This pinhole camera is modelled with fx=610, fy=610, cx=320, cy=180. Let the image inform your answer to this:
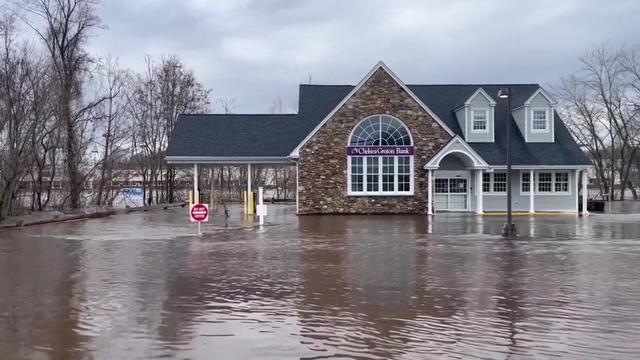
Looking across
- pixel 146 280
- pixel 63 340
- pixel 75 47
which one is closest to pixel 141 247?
pixel 146 280

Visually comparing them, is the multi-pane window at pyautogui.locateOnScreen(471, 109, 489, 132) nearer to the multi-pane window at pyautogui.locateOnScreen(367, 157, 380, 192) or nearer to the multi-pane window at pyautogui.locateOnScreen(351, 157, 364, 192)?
the multi-pane window at pyautogui.locateOnScreen(367, 157, 380, 192)

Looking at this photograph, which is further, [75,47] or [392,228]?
[75,47]

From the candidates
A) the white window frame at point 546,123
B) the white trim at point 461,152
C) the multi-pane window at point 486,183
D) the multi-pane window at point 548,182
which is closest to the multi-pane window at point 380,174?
the white trim at point 461,152

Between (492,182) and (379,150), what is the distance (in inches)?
260

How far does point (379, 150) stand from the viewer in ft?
104

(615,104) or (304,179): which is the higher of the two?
(615,104)

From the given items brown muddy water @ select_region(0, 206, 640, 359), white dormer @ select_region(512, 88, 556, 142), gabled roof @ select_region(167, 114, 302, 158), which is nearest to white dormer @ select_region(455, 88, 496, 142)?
white dormer @ select_region(512, 88, 556, 142)

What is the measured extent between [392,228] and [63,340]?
16.7 metres

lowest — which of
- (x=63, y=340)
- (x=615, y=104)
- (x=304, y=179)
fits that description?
(x=63, y=340)

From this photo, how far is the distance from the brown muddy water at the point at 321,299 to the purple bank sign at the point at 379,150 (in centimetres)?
1384

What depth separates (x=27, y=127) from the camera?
92.6 feet

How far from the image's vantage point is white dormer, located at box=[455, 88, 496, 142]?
109 feet

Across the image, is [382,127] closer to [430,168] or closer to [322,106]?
[430,168]

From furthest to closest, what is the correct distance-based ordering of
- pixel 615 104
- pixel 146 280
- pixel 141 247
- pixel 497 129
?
pixel 615 104 → pixel 497 129 → pixel 141 247 → pixel 146 280
